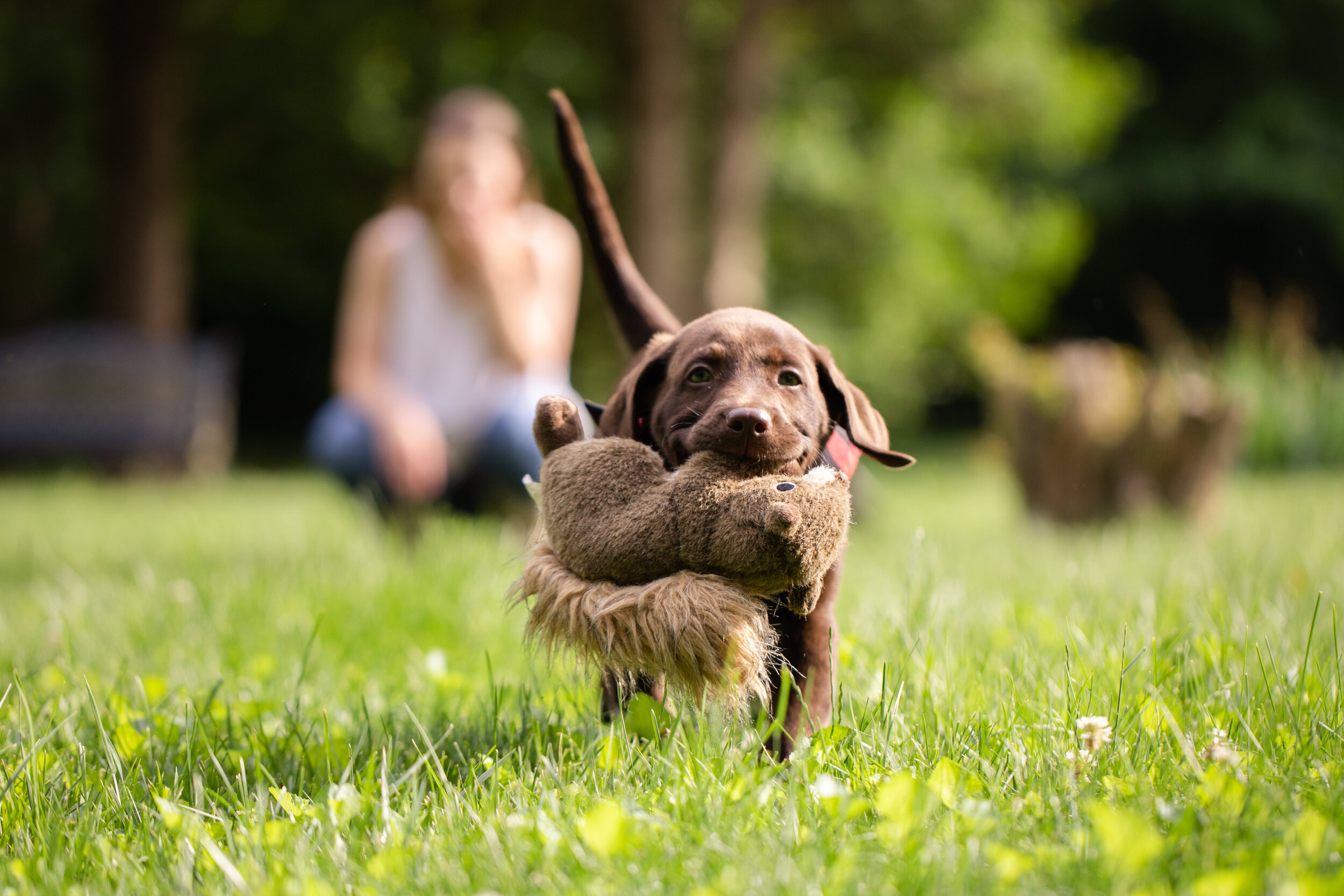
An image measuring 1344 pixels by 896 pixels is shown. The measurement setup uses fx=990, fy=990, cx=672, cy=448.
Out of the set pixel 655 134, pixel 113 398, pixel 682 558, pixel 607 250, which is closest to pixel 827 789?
pixel 682 558

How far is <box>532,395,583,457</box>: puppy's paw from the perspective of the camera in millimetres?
1723

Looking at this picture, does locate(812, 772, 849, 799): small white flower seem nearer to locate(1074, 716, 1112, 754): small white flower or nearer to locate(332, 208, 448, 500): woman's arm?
locate(1074, 716, 1112, 754): small white flower

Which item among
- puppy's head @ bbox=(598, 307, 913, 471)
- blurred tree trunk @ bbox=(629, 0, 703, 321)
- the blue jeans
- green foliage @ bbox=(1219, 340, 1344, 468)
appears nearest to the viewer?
puppy's head @ bbox=(598, 307, 913, 471)

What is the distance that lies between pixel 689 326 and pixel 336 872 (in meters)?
1.01

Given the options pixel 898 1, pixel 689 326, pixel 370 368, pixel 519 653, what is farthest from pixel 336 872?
pixel 898 1

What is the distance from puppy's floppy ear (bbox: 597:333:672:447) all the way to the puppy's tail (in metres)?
0.23

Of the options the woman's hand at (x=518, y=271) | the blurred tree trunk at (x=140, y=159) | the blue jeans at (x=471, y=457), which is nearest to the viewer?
the blue jeans at (x=471, y=457)

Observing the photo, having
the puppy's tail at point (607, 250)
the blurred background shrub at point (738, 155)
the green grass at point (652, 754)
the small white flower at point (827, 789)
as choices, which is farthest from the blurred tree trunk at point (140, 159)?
the small white flower at point (827, 789)

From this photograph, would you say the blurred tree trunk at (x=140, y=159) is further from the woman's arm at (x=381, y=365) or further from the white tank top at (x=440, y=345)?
the white tank top at (x=440, y=345)

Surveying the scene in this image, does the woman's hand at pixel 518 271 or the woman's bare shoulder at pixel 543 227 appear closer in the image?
the woman's hand at pixel 518 271

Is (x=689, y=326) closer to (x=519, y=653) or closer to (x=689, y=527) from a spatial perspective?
(x=689, y=527)

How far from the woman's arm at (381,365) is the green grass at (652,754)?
96cm

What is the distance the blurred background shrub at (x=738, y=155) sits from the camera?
10719 millimetres

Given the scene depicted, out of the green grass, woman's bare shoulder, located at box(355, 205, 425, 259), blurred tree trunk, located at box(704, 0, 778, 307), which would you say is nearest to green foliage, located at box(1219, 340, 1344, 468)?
blurred tree trunk, located at box(704, 0, 778, 307)
